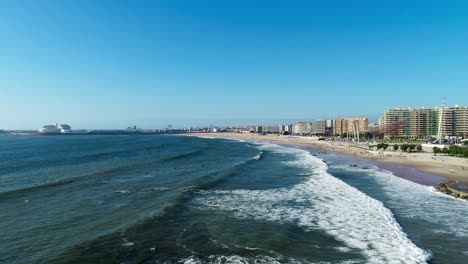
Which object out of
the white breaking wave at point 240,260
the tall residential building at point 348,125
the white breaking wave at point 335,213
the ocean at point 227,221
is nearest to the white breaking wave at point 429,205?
the ocean at point 227,221

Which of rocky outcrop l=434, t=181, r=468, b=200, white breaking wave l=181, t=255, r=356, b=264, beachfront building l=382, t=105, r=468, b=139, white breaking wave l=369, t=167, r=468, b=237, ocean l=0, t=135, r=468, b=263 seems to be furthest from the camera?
beachfront building l=382, t=105, r=468, b=139

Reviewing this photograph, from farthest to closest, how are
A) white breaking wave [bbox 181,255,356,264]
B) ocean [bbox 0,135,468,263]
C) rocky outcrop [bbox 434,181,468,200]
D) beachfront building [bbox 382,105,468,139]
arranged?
beachfront building [bbox 382,105,468,139]
rocky outcrop [bbox 434,181,468,200]
ocean [bbox 0,135,468,263]
white breaking wave [bbox 181,255,356,264]

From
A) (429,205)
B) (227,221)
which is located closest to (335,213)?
(227,221)

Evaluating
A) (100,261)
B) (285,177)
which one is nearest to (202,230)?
(100,261)

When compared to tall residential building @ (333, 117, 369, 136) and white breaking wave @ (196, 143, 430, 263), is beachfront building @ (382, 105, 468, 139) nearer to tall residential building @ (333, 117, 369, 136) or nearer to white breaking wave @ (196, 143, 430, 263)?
tall residential building @ (333, 117, 369, 136)

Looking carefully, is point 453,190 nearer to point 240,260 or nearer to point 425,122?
point 240,260

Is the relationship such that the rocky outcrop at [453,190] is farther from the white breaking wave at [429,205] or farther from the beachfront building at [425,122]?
the beachfront building at [425,122]

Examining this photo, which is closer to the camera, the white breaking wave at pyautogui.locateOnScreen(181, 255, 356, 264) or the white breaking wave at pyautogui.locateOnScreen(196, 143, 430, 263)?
the white breaking wave at pyautogui.locateOnScreen(181, 255, 356, 264)

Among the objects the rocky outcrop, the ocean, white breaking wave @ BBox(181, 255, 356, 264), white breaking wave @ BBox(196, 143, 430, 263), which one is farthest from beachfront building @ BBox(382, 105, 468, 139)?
white breaking wave @ BBox(181, 255, 356, 264)
